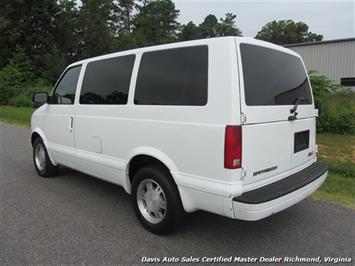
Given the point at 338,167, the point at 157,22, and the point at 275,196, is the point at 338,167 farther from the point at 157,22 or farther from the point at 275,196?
the point at 157,22

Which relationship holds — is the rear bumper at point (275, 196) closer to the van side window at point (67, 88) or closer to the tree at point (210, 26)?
the van side window at point (67, 88)

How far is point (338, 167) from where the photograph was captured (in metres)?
6.29

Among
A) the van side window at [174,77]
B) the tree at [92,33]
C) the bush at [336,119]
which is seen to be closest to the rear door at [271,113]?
the van side window at [174,77]

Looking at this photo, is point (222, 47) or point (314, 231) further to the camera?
point (314, 231)

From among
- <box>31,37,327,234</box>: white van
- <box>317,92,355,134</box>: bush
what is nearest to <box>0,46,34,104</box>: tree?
<box>317,92,355,134</box>: bush

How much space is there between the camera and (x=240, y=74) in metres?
3.00

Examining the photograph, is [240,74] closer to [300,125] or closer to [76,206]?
[300,125]

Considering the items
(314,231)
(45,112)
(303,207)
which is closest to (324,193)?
(303,207)

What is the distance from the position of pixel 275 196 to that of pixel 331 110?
8.62 metres

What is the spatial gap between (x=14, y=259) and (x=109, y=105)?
2.01 meters

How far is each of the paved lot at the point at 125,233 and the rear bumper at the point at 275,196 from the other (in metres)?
0.54

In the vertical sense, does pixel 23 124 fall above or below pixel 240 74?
below

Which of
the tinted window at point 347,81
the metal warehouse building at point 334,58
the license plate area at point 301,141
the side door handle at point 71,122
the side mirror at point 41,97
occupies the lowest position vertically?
the license plate area at point 301,141

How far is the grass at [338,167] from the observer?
4.88m
